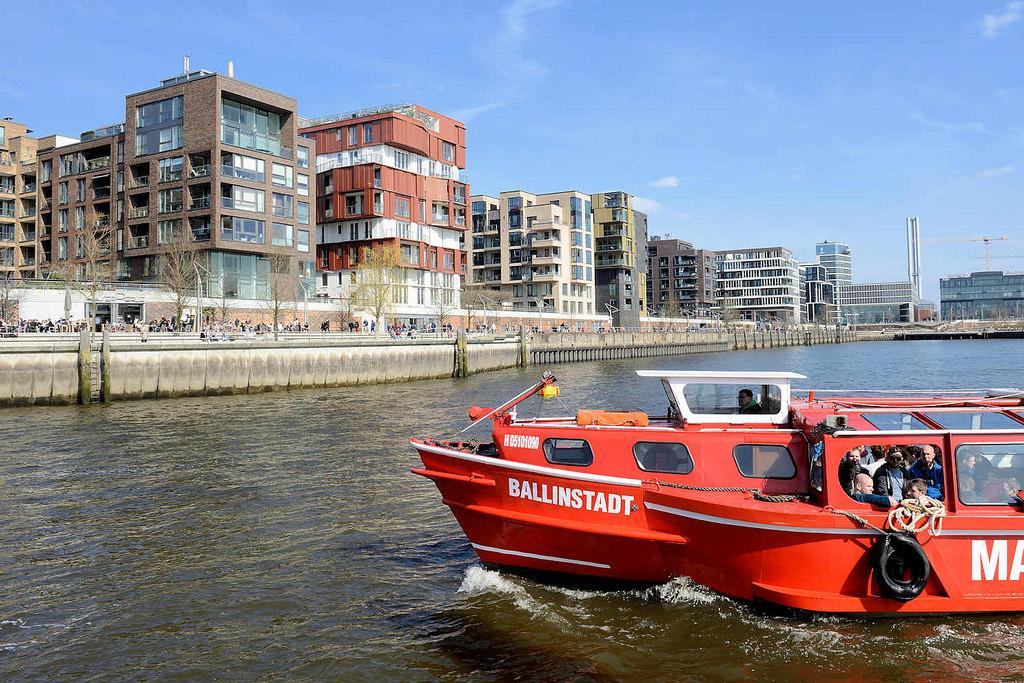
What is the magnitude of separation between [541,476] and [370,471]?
9.85 meters

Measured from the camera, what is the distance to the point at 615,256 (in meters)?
130

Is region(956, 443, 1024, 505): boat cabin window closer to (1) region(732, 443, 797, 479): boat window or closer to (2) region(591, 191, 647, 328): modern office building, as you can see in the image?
(1) region(732, 443, 797, 479): boat window

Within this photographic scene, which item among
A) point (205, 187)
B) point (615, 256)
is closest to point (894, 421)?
point (205, 187)

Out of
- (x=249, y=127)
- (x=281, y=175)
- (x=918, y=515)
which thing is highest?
(x=249, y=127)

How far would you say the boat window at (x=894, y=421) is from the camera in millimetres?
10633

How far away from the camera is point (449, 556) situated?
1288 cm

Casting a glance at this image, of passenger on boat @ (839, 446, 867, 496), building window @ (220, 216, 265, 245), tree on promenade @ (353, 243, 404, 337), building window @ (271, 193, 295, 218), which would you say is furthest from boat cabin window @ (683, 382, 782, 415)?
building window @ (271, 193, 295, 218)

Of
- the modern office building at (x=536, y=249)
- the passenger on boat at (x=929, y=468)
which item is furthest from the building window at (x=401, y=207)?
the passenger on boat at (x=929, y=468)

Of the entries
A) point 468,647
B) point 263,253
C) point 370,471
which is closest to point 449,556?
point 468,647

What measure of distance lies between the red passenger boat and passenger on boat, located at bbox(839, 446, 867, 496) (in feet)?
0.10

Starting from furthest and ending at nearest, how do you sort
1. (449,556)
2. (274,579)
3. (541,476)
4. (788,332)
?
1. (788,332)
2. (449,556)
3. (274,579)
4. (541,476)

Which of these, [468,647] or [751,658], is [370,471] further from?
[751,658]

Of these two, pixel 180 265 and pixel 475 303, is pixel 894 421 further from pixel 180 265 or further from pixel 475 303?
pixel 475 303

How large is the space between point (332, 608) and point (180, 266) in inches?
2103
